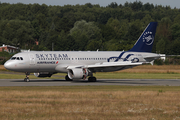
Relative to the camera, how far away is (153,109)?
20438 mm

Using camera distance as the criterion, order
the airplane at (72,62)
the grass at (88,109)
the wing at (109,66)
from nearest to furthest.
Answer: the grass at (88,109)
the airplane at (72,62)
the wing at (109,66)

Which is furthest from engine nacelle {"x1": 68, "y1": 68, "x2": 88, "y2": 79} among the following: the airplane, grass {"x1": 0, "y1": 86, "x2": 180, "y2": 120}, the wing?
grass {"x1": 0, "y1": 86, "x2": 180, "y2": 120}

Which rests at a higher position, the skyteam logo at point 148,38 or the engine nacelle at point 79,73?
the skyteam logo at point 148,38

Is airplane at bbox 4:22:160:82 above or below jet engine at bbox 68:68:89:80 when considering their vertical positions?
above

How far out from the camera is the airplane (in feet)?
151

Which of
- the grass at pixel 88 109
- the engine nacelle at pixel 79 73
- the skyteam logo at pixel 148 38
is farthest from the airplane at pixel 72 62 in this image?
the grass at pixel 88 109

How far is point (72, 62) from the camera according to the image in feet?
161

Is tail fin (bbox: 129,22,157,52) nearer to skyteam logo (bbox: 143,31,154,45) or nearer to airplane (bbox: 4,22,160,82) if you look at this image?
skyteam logo (bbox: 143,31,154,45)

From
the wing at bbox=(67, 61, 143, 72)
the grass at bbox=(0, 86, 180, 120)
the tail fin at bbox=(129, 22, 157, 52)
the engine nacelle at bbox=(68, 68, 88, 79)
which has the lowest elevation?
the grass at bbox=(0, 86, 180, 120)

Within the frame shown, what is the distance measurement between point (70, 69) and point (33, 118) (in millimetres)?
29813

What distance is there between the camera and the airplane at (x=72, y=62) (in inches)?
1812

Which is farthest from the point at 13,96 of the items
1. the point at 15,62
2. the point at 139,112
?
the point at 15,62

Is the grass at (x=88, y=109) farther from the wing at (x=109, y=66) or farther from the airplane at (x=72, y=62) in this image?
the wing at (x=109, y=66)

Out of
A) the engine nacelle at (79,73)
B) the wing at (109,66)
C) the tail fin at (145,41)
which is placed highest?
the tail fin at (145,41)
